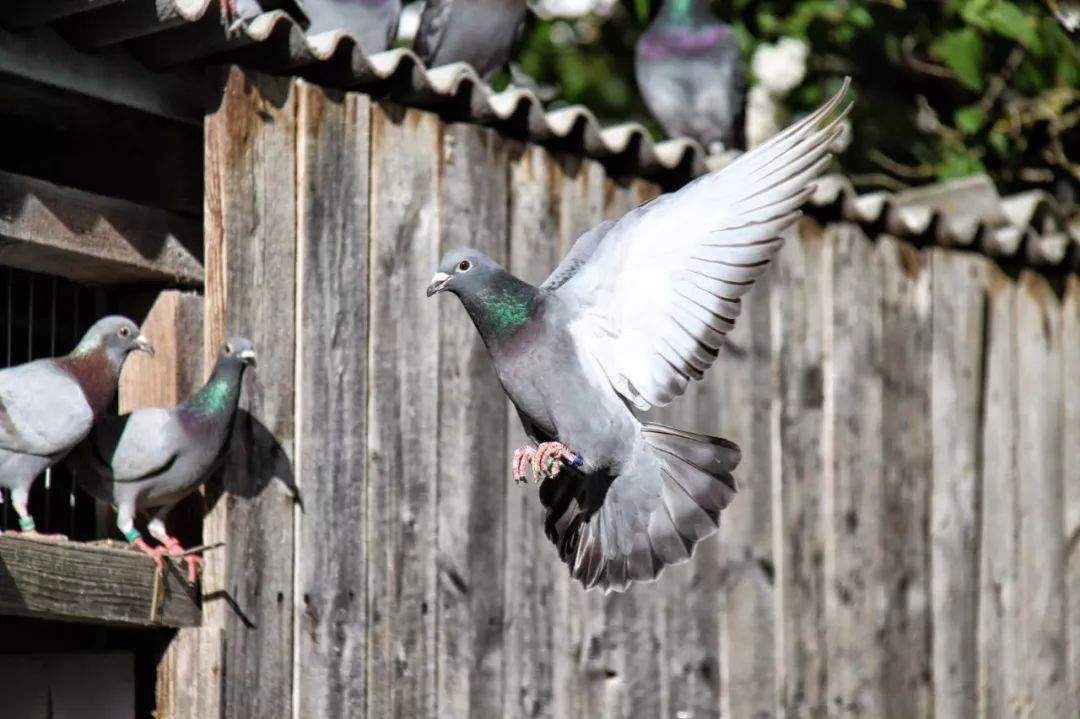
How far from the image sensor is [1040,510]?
6605mm

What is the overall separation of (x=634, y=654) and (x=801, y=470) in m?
0.86

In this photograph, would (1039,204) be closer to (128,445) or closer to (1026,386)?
(1026,386)

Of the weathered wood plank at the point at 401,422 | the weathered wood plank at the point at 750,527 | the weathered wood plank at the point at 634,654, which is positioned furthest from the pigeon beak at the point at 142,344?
the weathered wood plank at the point at 750,527

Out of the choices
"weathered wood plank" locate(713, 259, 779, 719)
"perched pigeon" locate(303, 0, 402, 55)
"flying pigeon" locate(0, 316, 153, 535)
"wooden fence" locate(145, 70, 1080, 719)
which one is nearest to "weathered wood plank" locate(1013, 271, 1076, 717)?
"wooden fence" locate(145, 70, 1080, 719)

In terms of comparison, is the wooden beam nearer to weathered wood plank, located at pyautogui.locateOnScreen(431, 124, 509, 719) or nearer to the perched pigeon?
weathered wood plank, located at pyautogui.locateOnScreen(431, 124, 509, 719)

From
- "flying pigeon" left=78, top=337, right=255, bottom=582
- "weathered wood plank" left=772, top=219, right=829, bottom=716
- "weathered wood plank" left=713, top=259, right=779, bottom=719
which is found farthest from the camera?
"weathered wood plank" left=772, top=219, right=829, bottom=716

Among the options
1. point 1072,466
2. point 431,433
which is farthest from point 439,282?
point 1072,466

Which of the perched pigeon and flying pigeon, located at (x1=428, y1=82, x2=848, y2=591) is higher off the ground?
the perched pigeon

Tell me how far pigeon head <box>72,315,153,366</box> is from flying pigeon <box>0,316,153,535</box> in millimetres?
64

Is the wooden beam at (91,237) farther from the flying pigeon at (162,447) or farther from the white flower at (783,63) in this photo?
the white flower at (783,63)

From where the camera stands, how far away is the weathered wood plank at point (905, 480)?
612 centimetres

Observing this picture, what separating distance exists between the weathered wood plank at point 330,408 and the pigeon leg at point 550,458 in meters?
1.08

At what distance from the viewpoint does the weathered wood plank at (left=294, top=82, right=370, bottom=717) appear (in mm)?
4723

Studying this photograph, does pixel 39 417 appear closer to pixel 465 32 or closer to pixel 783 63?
pixel 465 32
